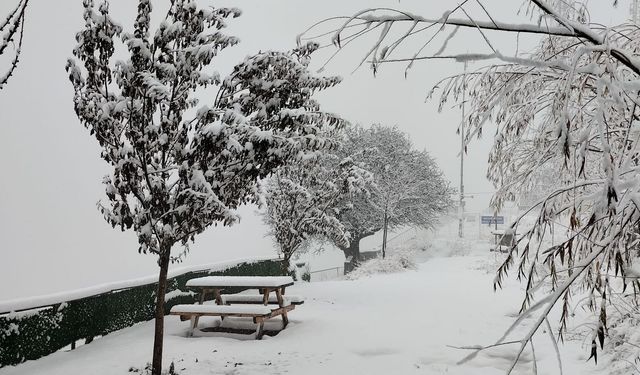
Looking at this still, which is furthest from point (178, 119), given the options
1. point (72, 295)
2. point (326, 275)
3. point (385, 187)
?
point (326, 275)

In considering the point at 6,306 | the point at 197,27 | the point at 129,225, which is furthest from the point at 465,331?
the point at 6,306

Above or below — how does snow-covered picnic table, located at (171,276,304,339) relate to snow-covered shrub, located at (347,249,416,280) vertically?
above

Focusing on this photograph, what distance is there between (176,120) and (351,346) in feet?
15.0

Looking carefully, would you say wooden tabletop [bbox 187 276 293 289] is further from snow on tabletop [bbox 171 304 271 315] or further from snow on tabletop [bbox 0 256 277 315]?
snow on tabletop [bbox 0 256 277 315]

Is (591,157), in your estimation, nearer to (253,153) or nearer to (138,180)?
(253,153)

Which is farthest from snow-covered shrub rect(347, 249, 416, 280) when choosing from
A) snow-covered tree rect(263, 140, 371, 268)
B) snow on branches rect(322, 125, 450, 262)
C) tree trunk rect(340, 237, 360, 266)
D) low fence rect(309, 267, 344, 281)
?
tree trunk rect(340, 237, 360, 266)

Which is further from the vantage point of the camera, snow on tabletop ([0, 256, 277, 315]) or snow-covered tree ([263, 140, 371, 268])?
snow-covered tree ([263, 140, 371, 268])

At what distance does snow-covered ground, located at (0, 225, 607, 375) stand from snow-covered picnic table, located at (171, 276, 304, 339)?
38 cm

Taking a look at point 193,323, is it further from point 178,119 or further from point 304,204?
point 304,204

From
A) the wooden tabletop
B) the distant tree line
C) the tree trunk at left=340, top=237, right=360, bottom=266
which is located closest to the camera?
the wooden tabletop

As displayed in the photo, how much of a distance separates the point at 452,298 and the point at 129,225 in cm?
939

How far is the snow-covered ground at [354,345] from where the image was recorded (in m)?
6.59

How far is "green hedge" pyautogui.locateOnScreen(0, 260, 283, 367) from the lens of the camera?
697cm

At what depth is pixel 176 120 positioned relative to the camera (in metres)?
6.25
